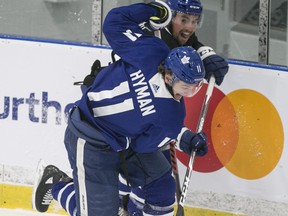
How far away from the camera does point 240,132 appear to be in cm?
369

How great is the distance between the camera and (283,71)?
3.57 metres

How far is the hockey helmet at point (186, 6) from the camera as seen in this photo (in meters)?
3.37

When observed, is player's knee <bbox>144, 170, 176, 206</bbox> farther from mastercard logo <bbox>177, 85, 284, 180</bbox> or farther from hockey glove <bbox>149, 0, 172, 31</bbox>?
hockey glove <bbox>149, 0, 172, 31</bbox>

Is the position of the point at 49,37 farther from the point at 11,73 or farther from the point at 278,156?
the point at 278,156

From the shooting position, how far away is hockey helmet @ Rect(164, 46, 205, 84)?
9.86 feet

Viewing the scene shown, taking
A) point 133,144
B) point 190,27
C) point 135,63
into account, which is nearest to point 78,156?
point 133,144

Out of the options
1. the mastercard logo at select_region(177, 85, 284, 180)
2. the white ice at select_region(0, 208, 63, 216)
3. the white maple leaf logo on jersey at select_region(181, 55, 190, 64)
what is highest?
the white maple leaf logo on jersey at select_region(181, 55, 190, 64)

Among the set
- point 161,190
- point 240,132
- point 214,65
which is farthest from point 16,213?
point 214,65

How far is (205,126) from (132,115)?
2.29 feet

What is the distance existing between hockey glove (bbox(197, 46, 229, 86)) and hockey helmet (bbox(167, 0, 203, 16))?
20 centimetres

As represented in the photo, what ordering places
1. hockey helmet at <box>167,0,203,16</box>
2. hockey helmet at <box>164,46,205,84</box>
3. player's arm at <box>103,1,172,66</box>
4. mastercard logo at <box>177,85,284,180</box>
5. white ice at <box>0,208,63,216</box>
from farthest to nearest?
white ice at <box>0,208,63,216</box>, mastercard logo at <box>177,85,284,180</box>, hockey helmet at <box>167,0,203,16</box>, player's arm at <box>103,1,172,66</box>, hockey helmet at <box>164,46,205,84</box>

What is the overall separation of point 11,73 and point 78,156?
876mm

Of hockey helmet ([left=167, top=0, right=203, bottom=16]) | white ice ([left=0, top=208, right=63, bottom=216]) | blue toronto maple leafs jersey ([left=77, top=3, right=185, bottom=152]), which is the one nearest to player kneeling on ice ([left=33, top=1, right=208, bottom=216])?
blue toronto maple leafs jersey ([left=77, top=3, right=185, bottom=152])

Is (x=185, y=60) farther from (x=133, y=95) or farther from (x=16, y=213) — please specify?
(x=16, y=213)
